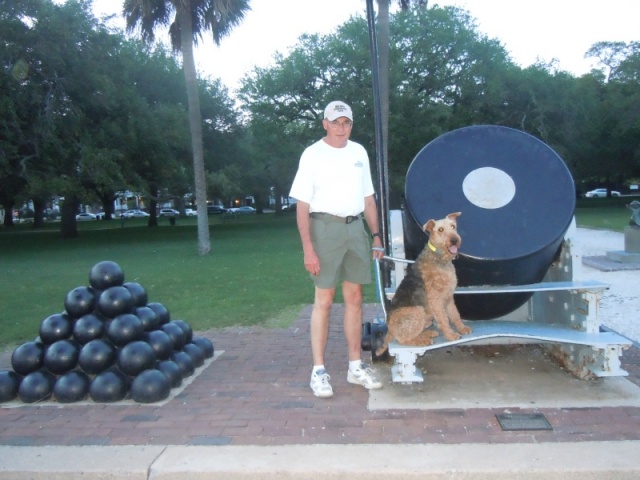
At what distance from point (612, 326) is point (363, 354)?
114 inches

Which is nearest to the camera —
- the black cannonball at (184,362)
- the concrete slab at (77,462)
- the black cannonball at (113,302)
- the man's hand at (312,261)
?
the concrete slab at (77,462)

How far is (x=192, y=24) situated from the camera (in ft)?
57.8

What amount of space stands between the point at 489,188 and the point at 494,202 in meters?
0.12

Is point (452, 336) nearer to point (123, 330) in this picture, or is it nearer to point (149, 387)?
point (149, 387)

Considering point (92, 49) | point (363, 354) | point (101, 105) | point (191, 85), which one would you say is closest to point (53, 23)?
point (92, 49)

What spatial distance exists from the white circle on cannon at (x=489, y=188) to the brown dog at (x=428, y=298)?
20.2 inches

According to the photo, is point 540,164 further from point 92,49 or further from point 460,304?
point 92,49

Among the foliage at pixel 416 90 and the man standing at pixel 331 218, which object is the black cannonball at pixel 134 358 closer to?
the man standing at pixel 331 218

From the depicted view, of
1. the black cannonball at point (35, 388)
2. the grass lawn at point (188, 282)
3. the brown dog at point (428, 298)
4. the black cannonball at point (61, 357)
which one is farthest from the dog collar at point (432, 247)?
the grass lawn at point (188, 282)

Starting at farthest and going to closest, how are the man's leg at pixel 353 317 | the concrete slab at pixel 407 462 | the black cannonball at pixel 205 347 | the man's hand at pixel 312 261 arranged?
the black cannonball at pixel 205 347, the man's leg at pixel 353 317, the man's hand at pixel 312 261, the concrete slab at pixel 407 462

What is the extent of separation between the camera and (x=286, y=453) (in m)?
3.38

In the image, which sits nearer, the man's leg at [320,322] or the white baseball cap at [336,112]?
the white baseball cap at [336,112]

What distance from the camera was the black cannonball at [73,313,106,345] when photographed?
15.1 feet

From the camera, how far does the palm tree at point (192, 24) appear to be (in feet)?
55.0
